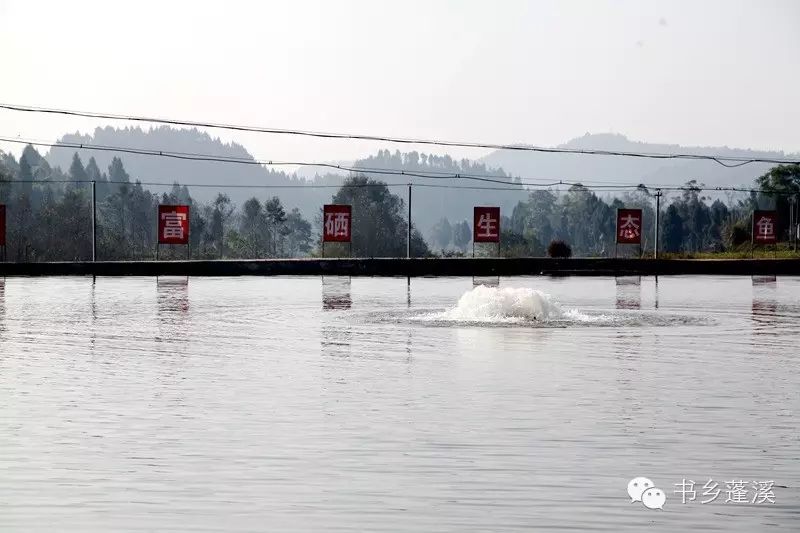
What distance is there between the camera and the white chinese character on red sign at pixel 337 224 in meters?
57.0

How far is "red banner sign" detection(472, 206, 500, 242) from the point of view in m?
59.5

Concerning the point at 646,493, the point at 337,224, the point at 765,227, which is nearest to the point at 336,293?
the point at 337,224

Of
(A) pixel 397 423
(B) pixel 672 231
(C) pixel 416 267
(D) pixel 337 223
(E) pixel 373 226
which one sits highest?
(E) pixel 373 226

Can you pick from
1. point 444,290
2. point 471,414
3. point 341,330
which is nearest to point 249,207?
point 444,290

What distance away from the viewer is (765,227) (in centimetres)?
6550

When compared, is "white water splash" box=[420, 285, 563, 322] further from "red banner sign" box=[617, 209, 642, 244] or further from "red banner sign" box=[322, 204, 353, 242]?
"red banner sign" box=[617, 209, 642, 244]

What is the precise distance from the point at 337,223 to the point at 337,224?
43 mm

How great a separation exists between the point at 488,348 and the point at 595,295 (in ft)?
57.2

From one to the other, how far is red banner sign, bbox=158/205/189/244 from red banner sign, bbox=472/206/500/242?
1294 centimetres

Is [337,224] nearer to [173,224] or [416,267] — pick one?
[416,267]

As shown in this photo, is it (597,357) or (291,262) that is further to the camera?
(291,262)

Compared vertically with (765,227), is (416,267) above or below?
below

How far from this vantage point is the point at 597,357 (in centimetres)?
1666

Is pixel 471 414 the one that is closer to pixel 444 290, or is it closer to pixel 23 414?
pixel 23 414
